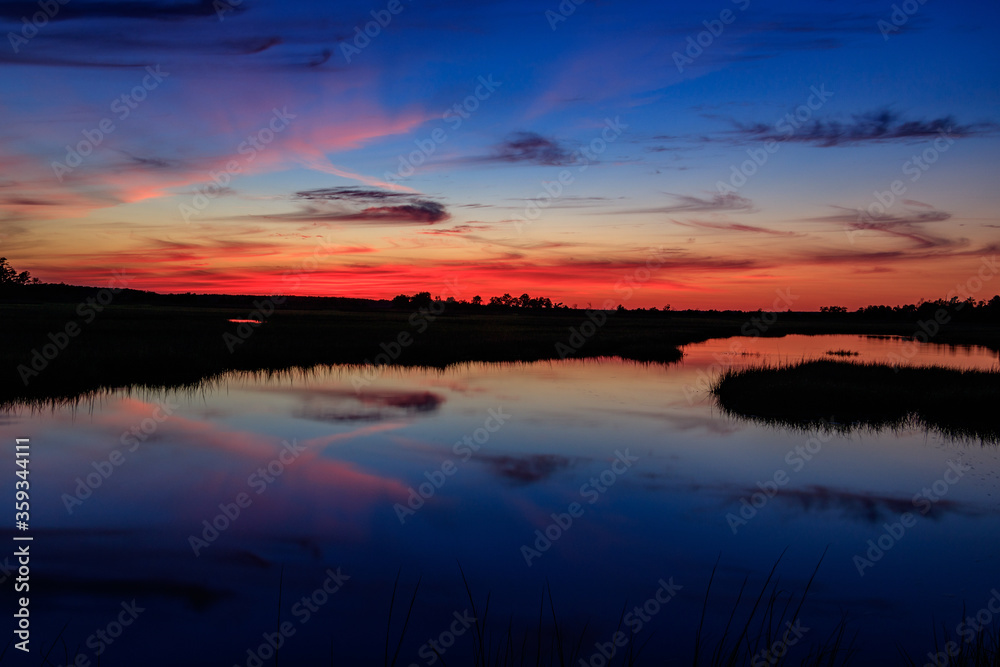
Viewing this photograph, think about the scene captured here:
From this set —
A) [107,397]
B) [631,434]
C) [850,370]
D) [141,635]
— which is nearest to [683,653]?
[141,635]

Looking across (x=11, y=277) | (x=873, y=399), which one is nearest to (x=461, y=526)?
(x=873, y=399)

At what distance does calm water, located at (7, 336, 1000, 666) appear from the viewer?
618cm

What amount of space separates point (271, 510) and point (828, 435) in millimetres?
13021

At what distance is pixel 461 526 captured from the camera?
29.2ft

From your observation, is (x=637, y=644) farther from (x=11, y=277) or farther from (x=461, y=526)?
(x=11, y=277)

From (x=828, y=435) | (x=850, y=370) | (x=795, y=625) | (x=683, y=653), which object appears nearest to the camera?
(x=683, y=653)

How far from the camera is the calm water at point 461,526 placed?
618 centimetres

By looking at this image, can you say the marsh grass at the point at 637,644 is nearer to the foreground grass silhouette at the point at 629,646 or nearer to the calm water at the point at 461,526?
the foreground grass silhouette at the point at 629,646

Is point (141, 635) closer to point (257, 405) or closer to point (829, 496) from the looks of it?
point (829, 496)

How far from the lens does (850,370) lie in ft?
78.5

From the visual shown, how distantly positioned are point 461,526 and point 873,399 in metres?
15.2

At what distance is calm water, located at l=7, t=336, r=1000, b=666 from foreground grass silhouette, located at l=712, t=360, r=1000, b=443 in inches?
61.8

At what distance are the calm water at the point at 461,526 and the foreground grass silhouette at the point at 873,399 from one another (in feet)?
5.15

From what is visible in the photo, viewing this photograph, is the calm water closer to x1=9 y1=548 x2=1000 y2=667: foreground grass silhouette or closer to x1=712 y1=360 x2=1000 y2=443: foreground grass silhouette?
x1=9 y1=548 x2=1000 y2=667: foreground grass silhouette
